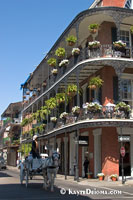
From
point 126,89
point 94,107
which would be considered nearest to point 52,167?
point 94,107

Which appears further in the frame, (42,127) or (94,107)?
(42,127)

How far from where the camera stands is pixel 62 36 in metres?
24.2

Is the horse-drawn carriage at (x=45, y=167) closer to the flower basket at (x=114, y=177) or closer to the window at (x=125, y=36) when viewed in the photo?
the flower basket at (x=114, y=177)

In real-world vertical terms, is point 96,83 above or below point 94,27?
below

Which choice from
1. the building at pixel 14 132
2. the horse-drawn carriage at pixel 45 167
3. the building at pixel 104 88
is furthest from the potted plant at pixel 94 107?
the building at pixel 14 132

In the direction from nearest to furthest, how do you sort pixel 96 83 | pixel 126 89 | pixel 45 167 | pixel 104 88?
pixel 45 167
pixel 96 83
pixel 104 88
pixel 126 89

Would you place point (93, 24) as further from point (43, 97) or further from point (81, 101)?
point (43, 97)

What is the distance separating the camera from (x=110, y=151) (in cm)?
1953

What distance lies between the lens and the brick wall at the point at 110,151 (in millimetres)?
19250

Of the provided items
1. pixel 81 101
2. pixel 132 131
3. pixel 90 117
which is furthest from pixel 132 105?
pixel 81 101

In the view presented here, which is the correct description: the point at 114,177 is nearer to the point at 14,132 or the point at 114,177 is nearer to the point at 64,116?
the point at 64,116

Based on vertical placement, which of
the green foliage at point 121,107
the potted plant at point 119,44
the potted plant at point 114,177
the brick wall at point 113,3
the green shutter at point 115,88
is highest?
the brick wall at point 113,3

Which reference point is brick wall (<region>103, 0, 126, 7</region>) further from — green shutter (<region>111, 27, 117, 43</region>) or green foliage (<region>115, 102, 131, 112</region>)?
green foliage (<region>115, 102, 131, 112</region>)

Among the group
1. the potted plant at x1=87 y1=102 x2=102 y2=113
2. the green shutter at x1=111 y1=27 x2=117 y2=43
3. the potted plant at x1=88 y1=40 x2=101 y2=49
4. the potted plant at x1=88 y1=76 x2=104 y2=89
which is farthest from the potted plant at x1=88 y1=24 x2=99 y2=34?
the potted plant at x1=87 y1=102 x2=102 y2=113
